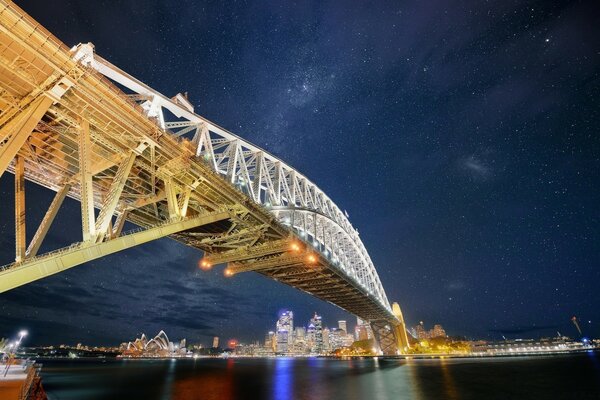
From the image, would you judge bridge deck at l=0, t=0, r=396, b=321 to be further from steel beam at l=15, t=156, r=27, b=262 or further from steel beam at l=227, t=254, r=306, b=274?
steel beam at l=227, t=254, r=306, b=274

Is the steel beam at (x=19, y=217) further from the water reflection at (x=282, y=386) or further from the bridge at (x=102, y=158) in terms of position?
the water reflection at (x=282, y=386)

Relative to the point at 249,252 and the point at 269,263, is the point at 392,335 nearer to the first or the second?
the point at 269,263

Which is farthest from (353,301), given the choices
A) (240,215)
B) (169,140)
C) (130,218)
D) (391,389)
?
(169,140)

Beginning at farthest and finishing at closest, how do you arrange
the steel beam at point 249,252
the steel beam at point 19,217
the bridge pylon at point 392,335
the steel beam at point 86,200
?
1. the bridge pylon at point 392,335
2. the steel beam at point 249,252
3. the steel beam at point 86,200
4. the steel beam at point 19,217

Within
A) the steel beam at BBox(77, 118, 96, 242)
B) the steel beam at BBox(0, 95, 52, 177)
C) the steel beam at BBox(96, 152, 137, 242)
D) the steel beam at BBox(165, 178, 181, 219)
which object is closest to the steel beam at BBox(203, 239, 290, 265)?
the steel beam at BBox(165, 178, 181, 219)

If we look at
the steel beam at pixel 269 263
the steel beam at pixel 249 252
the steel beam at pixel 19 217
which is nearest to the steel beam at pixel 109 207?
the steel beam at pixel 19 217

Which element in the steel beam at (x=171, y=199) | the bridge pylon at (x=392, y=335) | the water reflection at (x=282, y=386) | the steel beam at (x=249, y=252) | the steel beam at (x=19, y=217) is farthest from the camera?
the bridge pylon at (x=392, y=335)

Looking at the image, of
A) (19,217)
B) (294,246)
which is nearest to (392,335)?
(294,246)

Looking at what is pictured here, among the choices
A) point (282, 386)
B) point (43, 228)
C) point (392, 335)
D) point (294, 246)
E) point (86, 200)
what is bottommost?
point (282, 386)

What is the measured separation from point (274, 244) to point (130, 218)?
11984 millimetres

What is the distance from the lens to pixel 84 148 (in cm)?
1176

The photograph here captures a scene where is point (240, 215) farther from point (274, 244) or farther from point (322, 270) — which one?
point (322, 270)

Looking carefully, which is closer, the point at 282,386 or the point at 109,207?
the point at 109,207

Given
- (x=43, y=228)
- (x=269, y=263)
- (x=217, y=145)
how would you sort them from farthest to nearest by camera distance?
(x=269, y=263) → (x=217, y=145) → (x=43, y=228)
